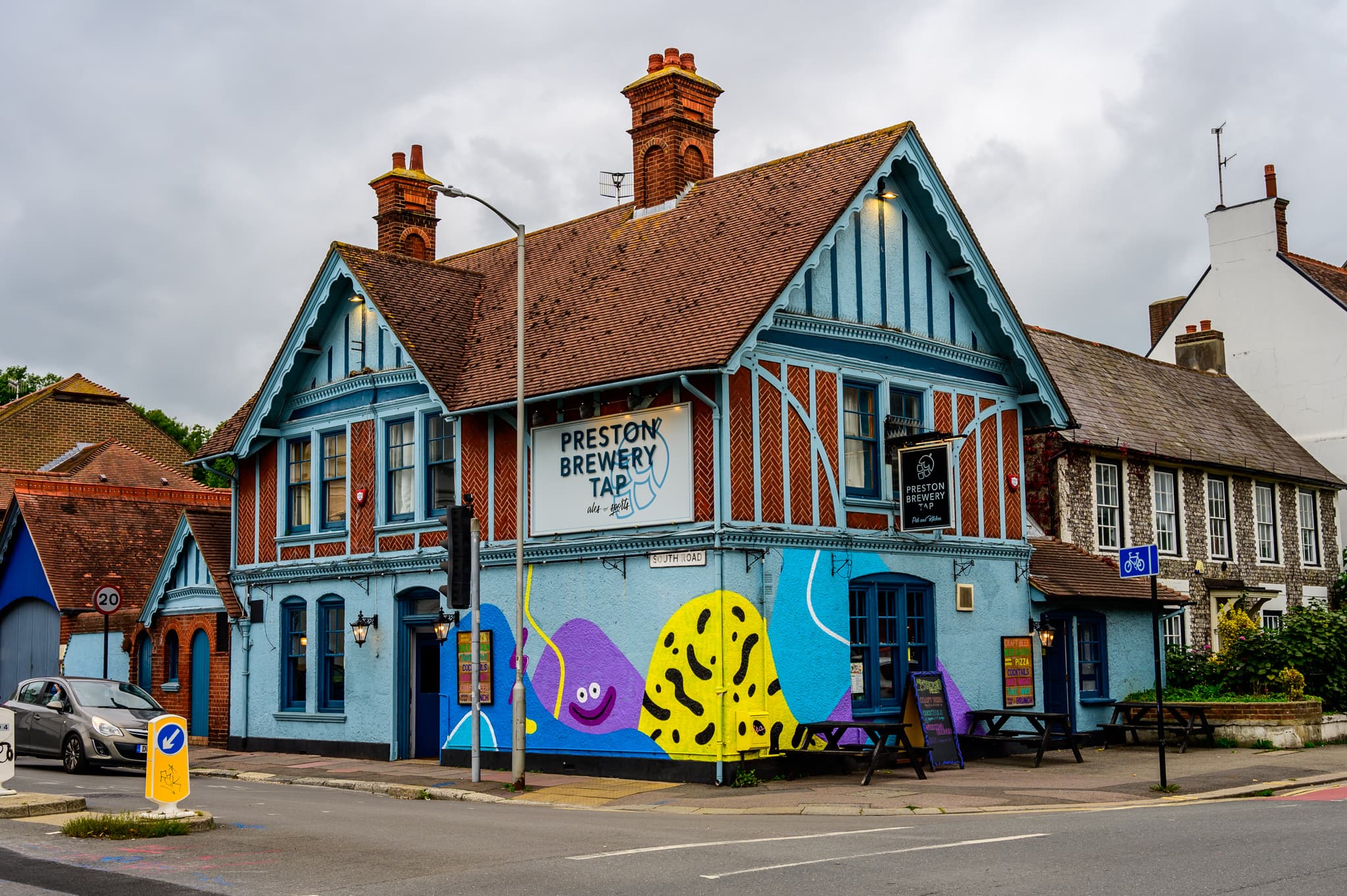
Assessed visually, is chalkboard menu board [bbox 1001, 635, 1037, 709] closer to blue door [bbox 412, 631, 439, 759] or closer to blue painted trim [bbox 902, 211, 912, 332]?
blue painted trim [bbox 902, 211, 912, 332]

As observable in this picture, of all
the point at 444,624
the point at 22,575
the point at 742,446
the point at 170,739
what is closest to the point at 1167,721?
the point at 742,446

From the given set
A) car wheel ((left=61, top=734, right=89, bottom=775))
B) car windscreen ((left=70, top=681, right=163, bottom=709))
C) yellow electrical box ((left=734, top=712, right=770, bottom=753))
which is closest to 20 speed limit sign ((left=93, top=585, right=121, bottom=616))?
car windscreen ((left=70, top=681, right=163, bottom=709))

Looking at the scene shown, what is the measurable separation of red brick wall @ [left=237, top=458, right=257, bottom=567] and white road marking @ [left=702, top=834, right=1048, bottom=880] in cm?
1819

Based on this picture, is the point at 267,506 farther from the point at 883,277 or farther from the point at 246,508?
the point at 883,277

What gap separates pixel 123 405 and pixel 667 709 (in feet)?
128

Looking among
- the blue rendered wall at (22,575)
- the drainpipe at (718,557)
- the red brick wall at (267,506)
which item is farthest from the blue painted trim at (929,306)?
the blue rendered wall at (22,575)

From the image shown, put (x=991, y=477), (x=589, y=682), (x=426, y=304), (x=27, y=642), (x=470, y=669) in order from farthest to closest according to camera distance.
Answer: (x=27, y=642) → (x=426, y=304) → (x=991, y=477) → (x=470, y=669) → (x=589, y=682)

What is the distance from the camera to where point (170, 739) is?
14.1 metres

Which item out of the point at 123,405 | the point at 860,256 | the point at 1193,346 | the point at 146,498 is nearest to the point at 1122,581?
the point at 860,256

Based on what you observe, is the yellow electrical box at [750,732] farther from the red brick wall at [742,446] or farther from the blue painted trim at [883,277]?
the blue painted trim at [883,277]

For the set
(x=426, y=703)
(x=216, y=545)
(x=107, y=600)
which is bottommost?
(x=426, y=703)

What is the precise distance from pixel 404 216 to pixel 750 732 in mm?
15755

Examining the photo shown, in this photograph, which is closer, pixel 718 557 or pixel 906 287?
pixel 718 557

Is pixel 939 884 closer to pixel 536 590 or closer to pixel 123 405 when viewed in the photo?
pixel 536 590
